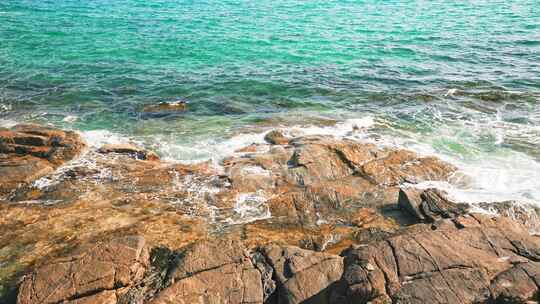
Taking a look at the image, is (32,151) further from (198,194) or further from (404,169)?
(404,169)

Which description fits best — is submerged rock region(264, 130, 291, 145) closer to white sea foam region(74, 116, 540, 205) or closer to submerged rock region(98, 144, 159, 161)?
white sea foam region(74, 116, 540, 205)

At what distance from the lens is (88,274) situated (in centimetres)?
858

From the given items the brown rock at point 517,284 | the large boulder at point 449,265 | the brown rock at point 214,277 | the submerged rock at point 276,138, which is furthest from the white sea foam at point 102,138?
the brown rock at point 517,284

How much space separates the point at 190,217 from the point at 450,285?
7670 millimetres

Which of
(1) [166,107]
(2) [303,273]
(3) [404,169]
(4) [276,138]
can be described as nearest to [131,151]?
(4) [276,138]

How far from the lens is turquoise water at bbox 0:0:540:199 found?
19125 mm

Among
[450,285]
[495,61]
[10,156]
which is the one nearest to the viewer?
[450,285]

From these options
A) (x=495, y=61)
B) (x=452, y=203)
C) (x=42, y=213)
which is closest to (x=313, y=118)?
(x=452, y=203)

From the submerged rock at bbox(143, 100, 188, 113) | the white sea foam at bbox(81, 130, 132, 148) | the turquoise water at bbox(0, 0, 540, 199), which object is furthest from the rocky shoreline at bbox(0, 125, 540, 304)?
the submerged rock at bbox(143, 100, 188, 113)

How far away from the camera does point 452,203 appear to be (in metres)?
12.2

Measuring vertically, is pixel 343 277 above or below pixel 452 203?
above

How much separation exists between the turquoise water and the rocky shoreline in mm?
3096

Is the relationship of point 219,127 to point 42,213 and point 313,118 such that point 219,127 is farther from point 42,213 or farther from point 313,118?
point 42,213

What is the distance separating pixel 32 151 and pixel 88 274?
921 cm
